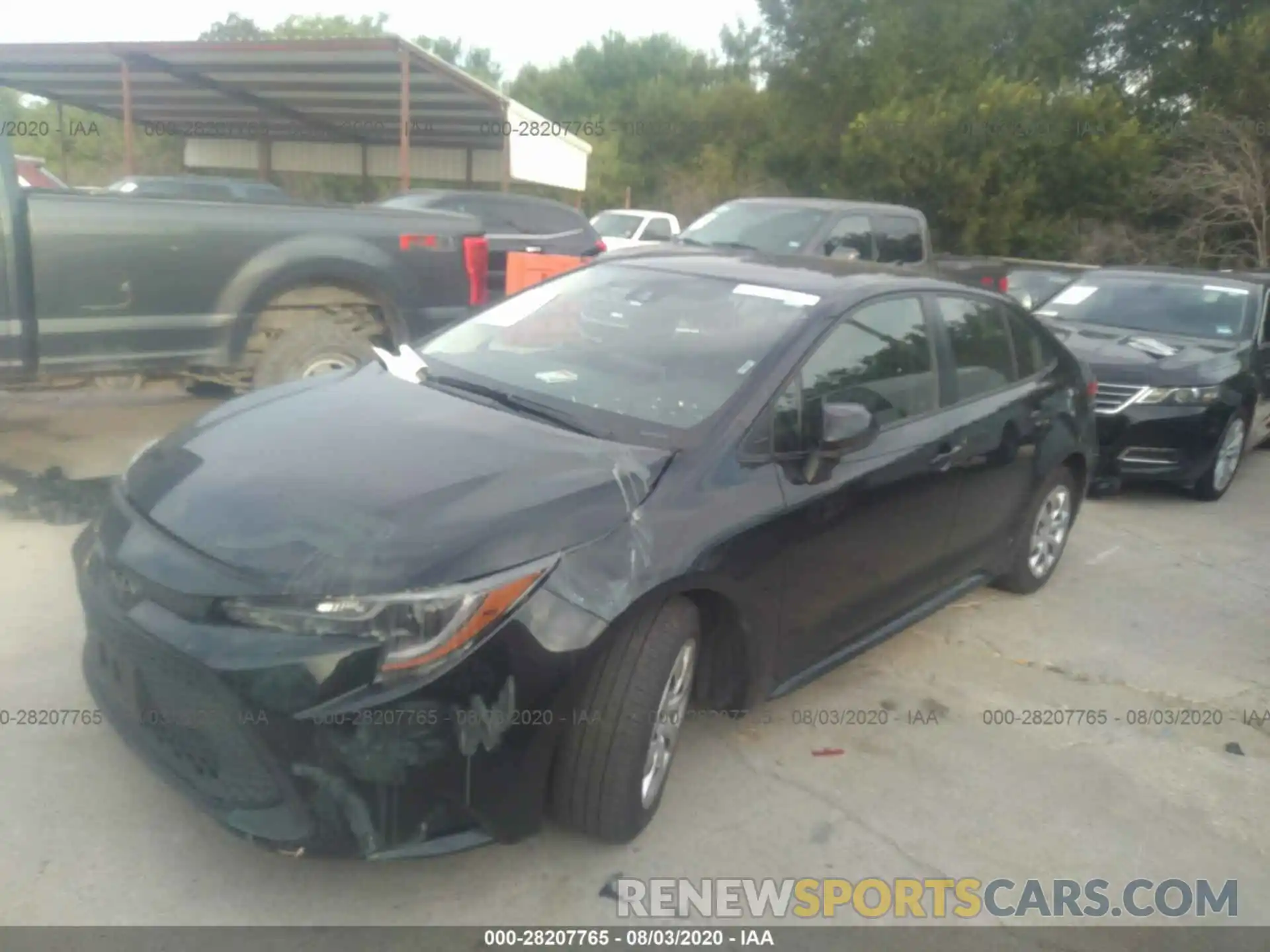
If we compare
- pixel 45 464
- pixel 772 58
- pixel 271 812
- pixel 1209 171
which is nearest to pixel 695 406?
pixel 271 812

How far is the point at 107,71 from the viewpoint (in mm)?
18750

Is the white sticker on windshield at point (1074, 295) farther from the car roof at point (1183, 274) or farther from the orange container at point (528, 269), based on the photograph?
the orange container at point (528, 269)

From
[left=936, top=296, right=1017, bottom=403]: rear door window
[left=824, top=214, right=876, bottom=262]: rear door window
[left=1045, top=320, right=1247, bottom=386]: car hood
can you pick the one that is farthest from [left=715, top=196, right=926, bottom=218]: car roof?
[left=936, top=296, right=1017, bottom=403]: rear door window

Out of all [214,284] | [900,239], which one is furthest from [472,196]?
[214,284]

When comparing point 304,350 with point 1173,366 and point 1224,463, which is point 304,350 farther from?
point 1224,463

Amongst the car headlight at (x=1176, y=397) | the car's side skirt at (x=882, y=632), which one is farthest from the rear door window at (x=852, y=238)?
the car's side skirt at (x=882, y=632)

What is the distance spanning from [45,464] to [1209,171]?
2192 cm

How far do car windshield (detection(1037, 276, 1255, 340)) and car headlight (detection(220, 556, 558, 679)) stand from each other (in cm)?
726

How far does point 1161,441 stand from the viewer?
741 centimetres

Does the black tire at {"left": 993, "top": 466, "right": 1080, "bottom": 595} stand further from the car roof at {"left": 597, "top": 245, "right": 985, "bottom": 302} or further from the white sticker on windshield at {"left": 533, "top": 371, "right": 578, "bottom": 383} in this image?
the white sticker on windshield at {"left": 533, "top": 371, "right": 578, "bottom": 383}

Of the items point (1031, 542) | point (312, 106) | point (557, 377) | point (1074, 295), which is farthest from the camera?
point (312, 106)

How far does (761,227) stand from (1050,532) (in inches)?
201

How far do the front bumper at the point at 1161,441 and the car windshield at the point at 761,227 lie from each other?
3.18 meters

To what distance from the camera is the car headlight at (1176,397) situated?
7418 millimetres
